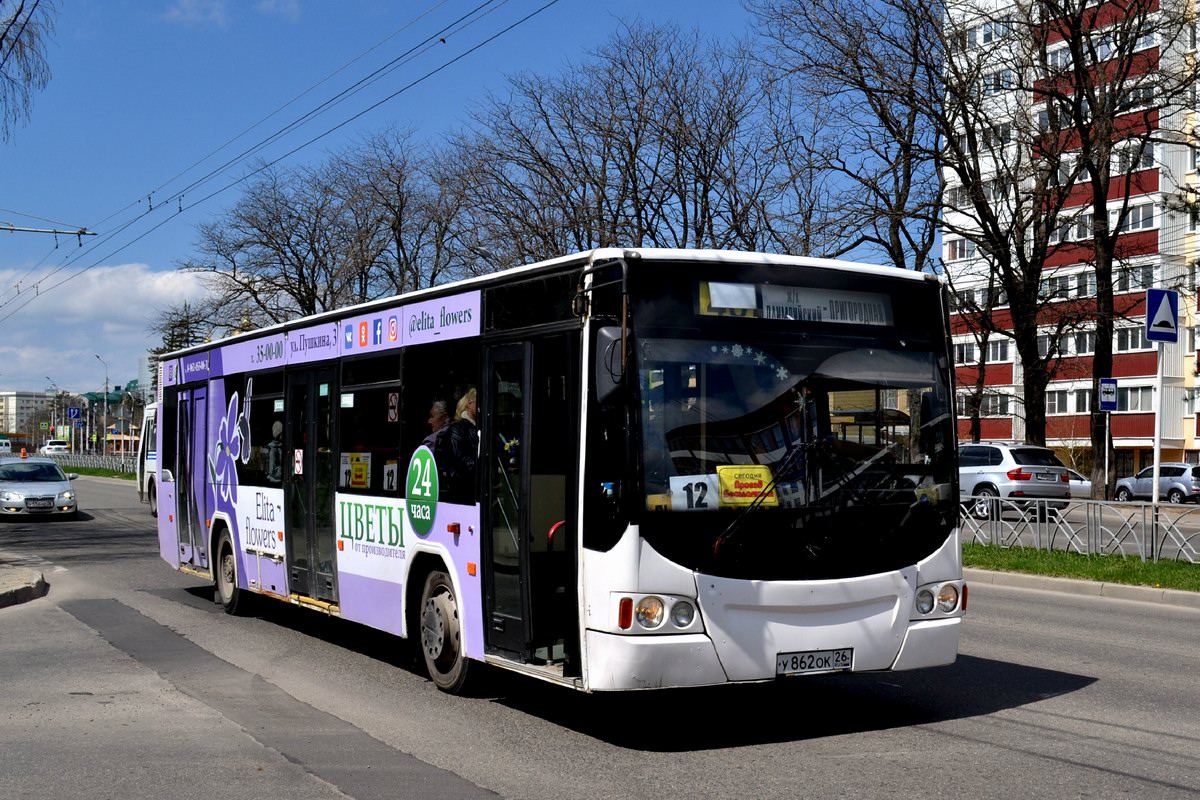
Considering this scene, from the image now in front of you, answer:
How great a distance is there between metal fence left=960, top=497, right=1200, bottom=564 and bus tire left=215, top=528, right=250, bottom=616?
37.5 feet

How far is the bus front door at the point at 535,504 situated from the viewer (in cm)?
762

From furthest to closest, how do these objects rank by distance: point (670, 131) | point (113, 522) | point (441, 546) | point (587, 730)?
point (670, 131) → point (113, 522) → point (441, 546) → point (587, 730)

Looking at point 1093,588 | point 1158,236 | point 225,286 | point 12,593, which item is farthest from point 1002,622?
point 1158,236

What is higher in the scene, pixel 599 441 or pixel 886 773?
pixel 599 441

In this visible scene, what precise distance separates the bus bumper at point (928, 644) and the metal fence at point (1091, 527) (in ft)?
33.7

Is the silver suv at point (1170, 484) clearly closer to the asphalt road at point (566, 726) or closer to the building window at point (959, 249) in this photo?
the building window at point (959, 249)

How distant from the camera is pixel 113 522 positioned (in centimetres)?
3100

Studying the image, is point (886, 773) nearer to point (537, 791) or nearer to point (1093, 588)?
point (537, 791)

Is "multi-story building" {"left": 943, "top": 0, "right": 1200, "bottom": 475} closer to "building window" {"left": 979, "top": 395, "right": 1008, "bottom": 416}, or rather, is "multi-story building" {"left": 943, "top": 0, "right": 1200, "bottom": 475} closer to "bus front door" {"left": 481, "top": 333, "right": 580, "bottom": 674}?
"building window" {"left": 979, "top": 395, "right": 1008, "bottom": 416}

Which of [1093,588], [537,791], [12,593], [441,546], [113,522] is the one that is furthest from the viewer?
[113,522]

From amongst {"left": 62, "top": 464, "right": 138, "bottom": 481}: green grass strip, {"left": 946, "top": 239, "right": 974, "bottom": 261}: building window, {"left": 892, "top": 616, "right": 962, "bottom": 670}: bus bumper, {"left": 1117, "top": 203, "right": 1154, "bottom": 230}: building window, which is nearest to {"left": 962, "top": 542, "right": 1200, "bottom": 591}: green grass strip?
{"left": 892, "top": 616, "right": 962, "bottom": 670}: bus bumper

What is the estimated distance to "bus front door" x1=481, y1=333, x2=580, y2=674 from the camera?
7.62 meters

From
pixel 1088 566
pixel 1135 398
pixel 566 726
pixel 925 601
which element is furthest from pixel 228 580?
pixel 1135 398

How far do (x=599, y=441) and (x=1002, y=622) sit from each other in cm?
729
